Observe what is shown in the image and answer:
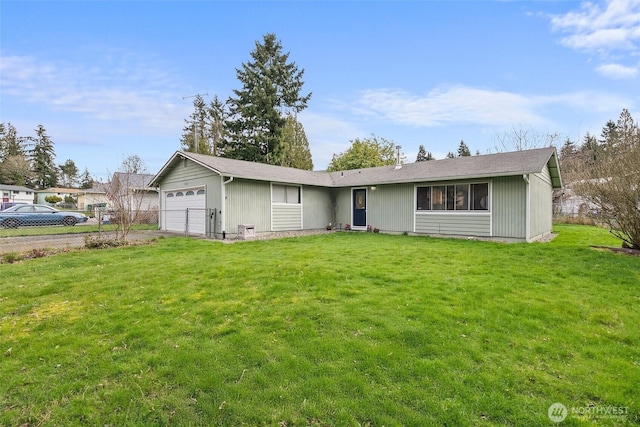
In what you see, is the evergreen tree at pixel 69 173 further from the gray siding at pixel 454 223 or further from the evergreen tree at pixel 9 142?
the gray siding at pixel 454 223

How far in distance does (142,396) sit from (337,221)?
13730 millimetres

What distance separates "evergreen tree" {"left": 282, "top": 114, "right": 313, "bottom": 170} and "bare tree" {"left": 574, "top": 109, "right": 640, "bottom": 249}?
25747 millimetres

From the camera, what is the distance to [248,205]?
12484 mm

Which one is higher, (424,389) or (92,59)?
(92,59)

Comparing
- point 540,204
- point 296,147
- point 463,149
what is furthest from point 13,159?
point 463,149

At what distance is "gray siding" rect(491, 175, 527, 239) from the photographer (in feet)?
34.5

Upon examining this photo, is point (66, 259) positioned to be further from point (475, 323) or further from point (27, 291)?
point (475, 323)

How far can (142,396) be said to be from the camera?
2.50 metres

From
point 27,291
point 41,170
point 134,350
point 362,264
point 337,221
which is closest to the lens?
point 134,350

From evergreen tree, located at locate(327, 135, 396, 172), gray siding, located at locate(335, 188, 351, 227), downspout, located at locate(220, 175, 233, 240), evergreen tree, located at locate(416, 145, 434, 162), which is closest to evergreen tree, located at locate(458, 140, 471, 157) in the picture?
evergreen tree, located at locate(416, 145, 434, 162)

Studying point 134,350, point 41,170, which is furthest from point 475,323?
point 41,170

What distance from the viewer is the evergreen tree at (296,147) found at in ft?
107

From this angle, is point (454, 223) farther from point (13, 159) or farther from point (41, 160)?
point (41, 160)

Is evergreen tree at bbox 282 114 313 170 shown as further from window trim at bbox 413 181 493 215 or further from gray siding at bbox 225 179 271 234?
window trim at bbox 413 181 493 215
